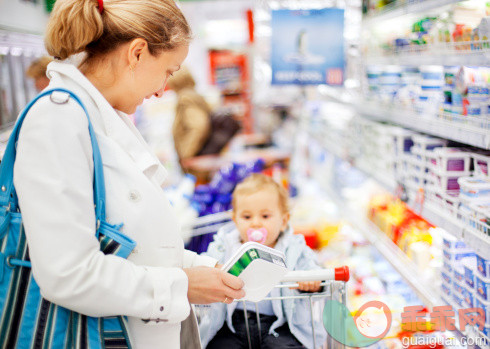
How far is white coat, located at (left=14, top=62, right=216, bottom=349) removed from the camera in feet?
3.58

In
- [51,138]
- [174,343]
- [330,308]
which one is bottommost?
[330,308]

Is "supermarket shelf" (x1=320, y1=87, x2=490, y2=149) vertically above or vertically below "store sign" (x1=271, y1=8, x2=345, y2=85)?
below

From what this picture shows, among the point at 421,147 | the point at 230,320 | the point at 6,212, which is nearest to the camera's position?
the point at 6,212

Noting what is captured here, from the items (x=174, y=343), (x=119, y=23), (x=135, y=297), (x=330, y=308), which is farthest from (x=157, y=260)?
(x=330, y=308)

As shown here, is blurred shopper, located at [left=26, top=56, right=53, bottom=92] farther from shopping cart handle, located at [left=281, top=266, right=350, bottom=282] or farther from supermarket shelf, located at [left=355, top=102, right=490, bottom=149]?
shopping cart handle, located at [left=281, top=266, right=350, bottom=282]

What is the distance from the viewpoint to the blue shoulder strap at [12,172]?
119 centimetres

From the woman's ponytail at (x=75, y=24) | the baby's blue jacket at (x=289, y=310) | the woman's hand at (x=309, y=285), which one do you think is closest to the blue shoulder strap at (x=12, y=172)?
the woman's ponytail at (x=75, y=24)

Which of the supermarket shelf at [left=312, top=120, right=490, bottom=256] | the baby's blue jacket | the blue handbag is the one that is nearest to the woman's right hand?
the blue handbag

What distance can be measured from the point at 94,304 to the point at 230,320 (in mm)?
1118

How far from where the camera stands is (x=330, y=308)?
6.12 ft

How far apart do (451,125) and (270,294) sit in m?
1.11

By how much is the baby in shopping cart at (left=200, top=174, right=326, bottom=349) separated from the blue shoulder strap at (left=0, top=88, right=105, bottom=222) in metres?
0.95

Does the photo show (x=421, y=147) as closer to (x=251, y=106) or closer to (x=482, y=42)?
(x=482, y=42)

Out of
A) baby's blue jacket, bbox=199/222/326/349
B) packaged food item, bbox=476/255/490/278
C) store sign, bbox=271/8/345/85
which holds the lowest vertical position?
baby's blue jacket, bbox=199/222/326/349
